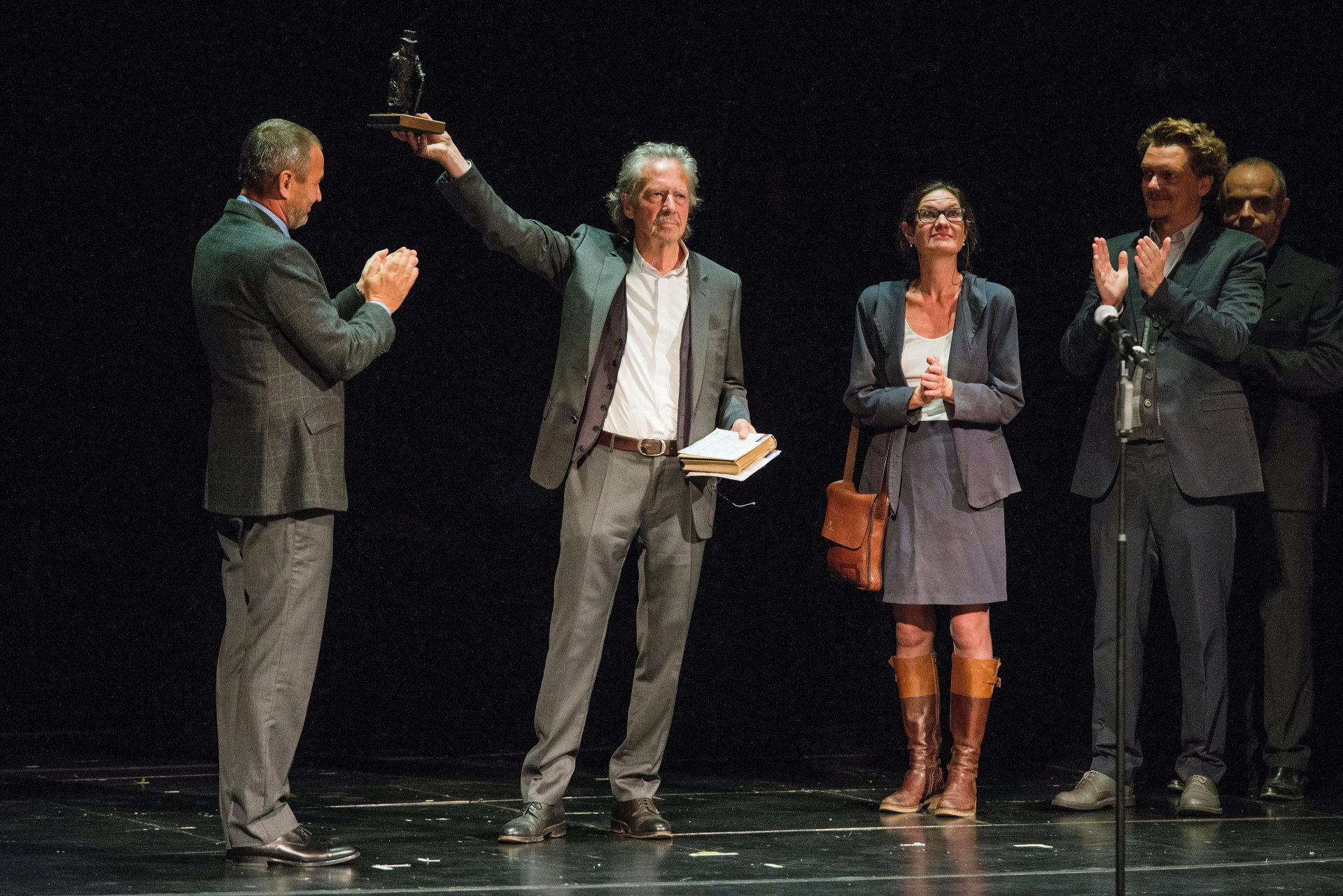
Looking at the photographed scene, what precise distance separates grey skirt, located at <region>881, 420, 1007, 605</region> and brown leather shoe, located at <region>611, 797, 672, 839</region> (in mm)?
899

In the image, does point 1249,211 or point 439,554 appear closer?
point 1249,211

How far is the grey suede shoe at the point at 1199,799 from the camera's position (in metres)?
4.33

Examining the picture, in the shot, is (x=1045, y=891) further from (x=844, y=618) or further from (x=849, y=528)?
(x=844, y=618)

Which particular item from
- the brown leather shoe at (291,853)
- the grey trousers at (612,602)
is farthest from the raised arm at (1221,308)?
the brown leather shoe at (291,853)

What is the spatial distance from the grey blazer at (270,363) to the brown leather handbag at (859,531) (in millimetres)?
1421

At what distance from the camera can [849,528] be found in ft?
14.6

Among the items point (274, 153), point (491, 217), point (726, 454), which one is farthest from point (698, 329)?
point (274, 153)

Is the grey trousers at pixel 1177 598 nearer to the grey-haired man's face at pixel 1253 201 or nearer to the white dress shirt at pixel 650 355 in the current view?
the grey-haired man's face at pixel 1253 201

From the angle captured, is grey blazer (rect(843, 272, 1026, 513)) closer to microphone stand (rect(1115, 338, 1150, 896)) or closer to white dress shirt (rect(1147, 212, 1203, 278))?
white dress shirt (rect(1147, 212, 1203, 278))

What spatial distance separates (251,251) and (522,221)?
736 mm

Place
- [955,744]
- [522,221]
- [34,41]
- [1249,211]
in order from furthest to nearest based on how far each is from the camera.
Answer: [34,41] → [1249,211] → [955,744] → [522,221]

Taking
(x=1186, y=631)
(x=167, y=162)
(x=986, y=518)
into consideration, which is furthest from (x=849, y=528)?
(x=167, y=162)

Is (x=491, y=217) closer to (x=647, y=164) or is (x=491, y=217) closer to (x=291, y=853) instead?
(x=647, y=164)

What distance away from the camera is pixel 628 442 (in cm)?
401
